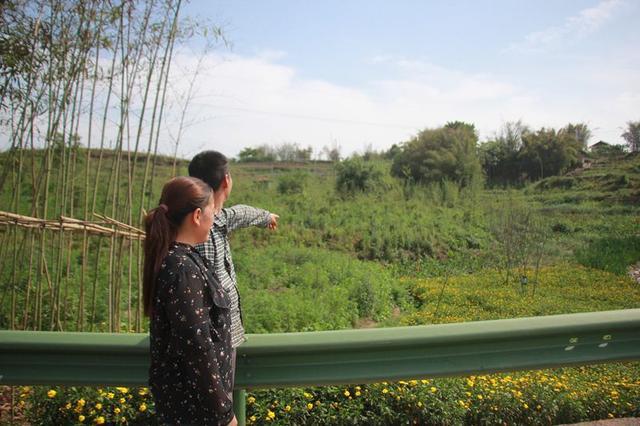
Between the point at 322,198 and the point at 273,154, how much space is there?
755 centimetres

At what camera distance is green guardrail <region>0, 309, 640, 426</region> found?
6.48ft

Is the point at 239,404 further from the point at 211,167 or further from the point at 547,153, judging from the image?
the point at 547,153

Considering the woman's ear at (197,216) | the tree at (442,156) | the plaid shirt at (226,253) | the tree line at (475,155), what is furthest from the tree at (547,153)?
the woman's ear at (197,216)

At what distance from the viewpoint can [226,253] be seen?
2.12 meters

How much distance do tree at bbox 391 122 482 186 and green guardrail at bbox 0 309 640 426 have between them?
46.6 feet

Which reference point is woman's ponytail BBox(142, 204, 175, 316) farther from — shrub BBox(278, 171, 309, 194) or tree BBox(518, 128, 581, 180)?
shrub BBox(278, 171, 309, 194)

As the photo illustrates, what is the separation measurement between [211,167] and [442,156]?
16.1m

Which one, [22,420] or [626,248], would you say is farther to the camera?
[626,248]

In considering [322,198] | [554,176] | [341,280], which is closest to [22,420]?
[341,280]

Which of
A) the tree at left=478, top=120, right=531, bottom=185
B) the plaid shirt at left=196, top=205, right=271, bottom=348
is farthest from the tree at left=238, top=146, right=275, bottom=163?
the plaid shirt at left=196, top=205, right=271, bottom=348

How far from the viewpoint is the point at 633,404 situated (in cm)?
307

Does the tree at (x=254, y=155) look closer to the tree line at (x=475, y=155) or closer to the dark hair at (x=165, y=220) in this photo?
the tree line at (x=475, y=155)

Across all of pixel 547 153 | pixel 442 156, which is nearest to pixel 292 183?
pixel 442 156

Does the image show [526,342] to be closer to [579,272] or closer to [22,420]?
[22,420]
